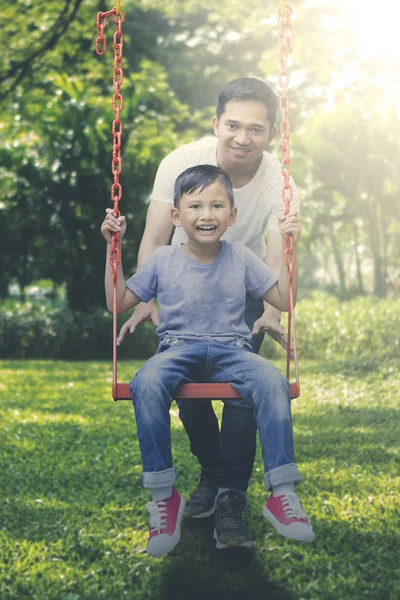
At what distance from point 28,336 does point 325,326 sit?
488 centimetres

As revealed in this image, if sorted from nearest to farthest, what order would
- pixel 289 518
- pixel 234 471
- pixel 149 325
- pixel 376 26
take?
pixel 289 518, pixel 234 471, pixel 149 325, pixel 376 26

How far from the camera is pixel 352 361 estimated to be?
10375mm

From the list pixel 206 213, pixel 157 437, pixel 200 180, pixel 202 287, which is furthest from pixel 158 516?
pixel 200 180

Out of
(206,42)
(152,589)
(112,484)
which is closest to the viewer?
(152,589)

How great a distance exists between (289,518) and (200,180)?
1267 mm

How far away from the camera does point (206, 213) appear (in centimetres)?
295

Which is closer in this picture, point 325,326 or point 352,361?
point 352,361

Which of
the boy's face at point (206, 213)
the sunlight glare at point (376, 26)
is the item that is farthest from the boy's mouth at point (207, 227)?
the sunlight glare at point (376, 26)

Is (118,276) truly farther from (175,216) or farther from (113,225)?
(175,216)

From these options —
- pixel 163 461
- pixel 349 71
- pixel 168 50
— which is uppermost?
pixel 168 50

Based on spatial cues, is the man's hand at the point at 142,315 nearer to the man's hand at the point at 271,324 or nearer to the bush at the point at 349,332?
the man's hand at the point at 271,324

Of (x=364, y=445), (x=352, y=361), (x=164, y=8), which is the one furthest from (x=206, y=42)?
(x=364, y=445)

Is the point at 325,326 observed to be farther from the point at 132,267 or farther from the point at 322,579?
the point at 322,579

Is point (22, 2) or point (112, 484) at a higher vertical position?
point (22, 2)
